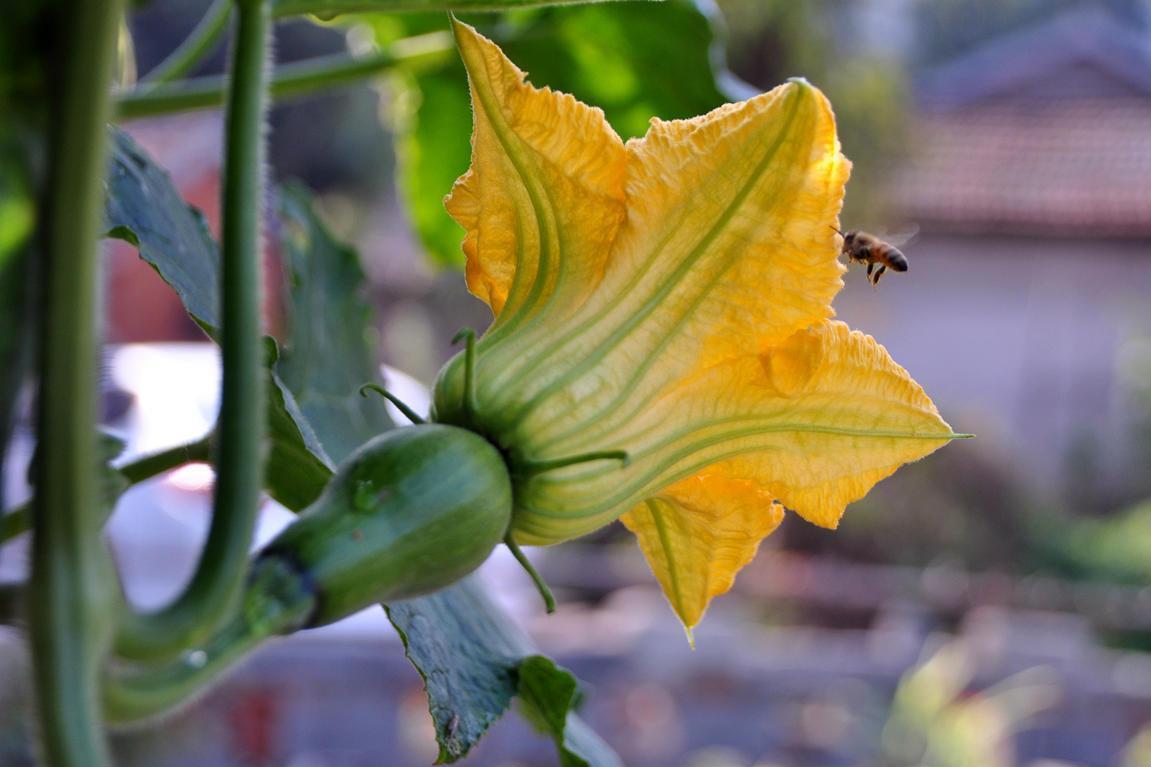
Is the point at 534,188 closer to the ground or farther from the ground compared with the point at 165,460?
farther from the ground

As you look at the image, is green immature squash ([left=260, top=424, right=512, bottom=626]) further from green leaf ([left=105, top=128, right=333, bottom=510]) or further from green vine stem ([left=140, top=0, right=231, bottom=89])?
green vine stem ([left=140, top=0, right=231, bottom=89])

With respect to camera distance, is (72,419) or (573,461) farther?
(573,461)

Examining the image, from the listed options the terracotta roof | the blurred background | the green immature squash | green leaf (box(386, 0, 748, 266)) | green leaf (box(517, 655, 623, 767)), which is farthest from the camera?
the terracotta roof

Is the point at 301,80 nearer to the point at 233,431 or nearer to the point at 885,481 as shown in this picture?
the point at 233,431

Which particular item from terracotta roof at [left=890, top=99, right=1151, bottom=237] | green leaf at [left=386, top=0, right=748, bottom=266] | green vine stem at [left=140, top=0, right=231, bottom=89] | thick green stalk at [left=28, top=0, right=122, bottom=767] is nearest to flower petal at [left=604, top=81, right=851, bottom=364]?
thick green stalk at [left=28, top=0, right=122, bottom=767]

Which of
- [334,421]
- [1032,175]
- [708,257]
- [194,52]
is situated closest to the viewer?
[708,257]

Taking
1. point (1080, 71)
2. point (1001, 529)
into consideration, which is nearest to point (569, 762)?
point (1001, 529)

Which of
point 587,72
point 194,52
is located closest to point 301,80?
point 194,52
